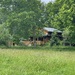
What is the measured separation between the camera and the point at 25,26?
44.8 meters

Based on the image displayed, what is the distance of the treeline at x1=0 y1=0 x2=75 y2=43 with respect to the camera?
4047 cm

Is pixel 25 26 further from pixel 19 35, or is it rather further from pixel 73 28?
pixel 73 28

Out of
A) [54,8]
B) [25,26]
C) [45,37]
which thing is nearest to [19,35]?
[25,26]

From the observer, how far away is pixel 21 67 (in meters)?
13.9

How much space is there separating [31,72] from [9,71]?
108 centimetres

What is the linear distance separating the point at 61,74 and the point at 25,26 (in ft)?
106

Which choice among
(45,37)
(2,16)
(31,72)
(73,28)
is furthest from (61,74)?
(45,37)

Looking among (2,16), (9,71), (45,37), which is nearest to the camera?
(9,71)

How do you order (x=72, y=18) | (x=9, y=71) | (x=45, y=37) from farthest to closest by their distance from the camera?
(x=45, y=37)
(x=72, y=18)
(x=9, y=71)

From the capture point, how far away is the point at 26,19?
44375 mm

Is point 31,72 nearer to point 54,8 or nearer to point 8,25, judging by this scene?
point 8,25

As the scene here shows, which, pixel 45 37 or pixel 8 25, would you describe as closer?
pixel 8 25

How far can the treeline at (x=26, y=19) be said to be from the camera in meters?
40.5

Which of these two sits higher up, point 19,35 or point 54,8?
point 54,8
